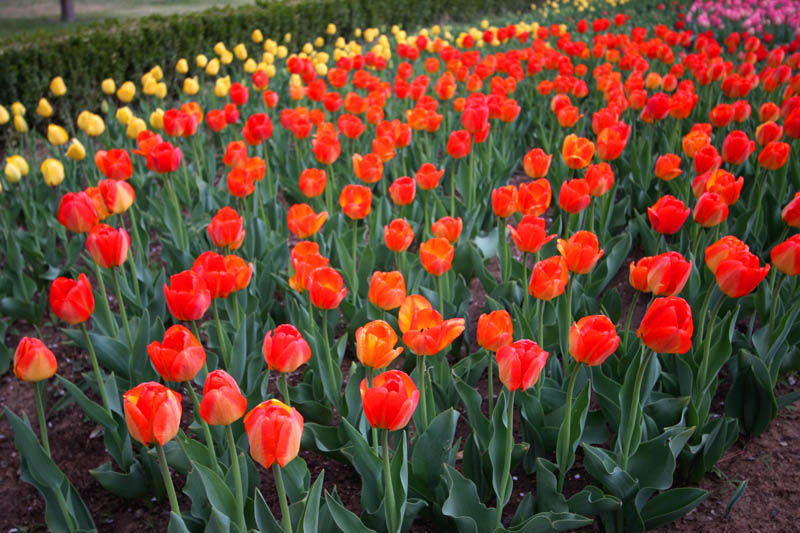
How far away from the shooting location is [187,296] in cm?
191

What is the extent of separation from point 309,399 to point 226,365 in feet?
1.06

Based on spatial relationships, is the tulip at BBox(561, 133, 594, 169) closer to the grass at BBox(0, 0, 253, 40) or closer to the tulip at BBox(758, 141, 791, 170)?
the tulip at BBox(758, 141, 791, 170)

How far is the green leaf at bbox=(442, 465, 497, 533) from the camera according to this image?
70.8 inches

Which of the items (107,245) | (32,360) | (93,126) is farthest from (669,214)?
(93,126)

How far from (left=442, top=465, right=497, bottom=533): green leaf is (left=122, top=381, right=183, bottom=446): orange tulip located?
2.43 ft

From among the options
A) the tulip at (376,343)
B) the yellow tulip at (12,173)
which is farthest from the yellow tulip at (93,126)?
the tulip at (376,343)

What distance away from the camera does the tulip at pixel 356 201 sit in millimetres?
2732

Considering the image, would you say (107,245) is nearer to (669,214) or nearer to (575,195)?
(575,195)

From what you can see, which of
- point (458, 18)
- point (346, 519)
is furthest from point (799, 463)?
point (458, 18)

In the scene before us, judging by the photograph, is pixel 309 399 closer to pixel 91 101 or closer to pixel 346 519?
pixel 346 519

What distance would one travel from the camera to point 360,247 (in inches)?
132

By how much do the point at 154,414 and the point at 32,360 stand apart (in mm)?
510

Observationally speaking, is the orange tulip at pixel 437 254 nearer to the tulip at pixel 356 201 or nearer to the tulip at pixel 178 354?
the tulip at pixel 356 201

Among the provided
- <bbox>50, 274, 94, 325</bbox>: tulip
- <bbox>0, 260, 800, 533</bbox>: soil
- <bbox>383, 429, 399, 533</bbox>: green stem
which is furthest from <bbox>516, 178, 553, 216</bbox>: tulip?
<bbox>50, 274, 94, 325</bbox>: tulip
